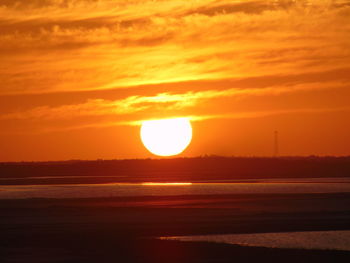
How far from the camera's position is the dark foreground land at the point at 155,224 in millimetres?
31922

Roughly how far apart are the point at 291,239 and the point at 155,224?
958cm

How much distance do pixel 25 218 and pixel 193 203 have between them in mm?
16162

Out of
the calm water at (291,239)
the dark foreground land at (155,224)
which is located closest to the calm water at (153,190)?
the dark foreground land at (155,224)

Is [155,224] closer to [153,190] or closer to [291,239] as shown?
[291,239]

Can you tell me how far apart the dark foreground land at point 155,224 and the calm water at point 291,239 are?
54.4 inches

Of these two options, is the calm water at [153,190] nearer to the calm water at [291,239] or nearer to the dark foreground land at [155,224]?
the dark foreground land at [155,224]

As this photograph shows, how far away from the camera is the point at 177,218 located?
4825 centimetres

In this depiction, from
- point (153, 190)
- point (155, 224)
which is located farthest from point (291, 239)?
point (153, 190)

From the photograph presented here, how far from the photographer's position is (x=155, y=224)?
147 feet

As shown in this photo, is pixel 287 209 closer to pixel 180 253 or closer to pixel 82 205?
pixel 82 205

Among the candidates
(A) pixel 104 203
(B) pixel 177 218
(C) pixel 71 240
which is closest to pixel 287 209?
(B) pixel 177 218

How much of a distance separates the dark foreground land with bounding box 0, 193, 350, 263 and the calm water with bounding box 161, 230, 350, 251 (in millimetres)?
1383

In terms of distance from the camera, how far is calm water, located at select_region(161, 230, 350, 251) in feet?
114

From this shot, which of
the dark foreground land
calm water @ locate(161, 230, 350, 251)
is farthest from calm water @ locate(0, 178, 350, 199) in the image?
calm water @ locate(161, 230, 350, 251)
